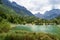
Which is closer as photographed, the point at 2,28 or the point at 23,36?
the point at 23,36

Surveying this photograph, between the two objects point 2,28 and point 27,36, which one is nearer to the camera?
point 27,36

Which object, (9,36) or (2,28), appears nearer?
(9,36)

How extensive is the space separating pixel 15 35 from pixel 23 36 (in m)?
1.24

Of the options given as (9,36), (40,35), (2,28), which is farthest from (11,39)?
(2,28)

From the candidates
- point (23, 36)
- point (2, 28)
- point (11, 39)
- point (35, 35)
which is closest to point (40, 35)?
point (35, 35)

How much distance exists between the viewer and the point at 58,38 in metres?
28.0

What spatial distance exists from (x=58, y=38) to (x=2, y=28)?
517 inches

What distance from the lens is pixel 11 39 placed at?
88.5 feet

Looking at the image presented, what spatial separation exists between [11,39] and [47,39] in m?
5.24

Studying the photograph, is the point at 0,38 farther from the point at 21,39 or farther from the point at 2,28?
the point at 2,28

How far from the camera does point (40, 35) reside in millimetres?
27922

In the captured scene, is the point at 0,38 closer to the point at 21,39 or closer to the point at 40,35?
the point at 21,39

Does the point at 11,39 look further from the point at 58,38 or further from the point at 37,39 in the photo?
the point at 58,38

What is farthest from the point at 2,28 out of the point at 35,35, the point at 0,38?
the point at 35,35
